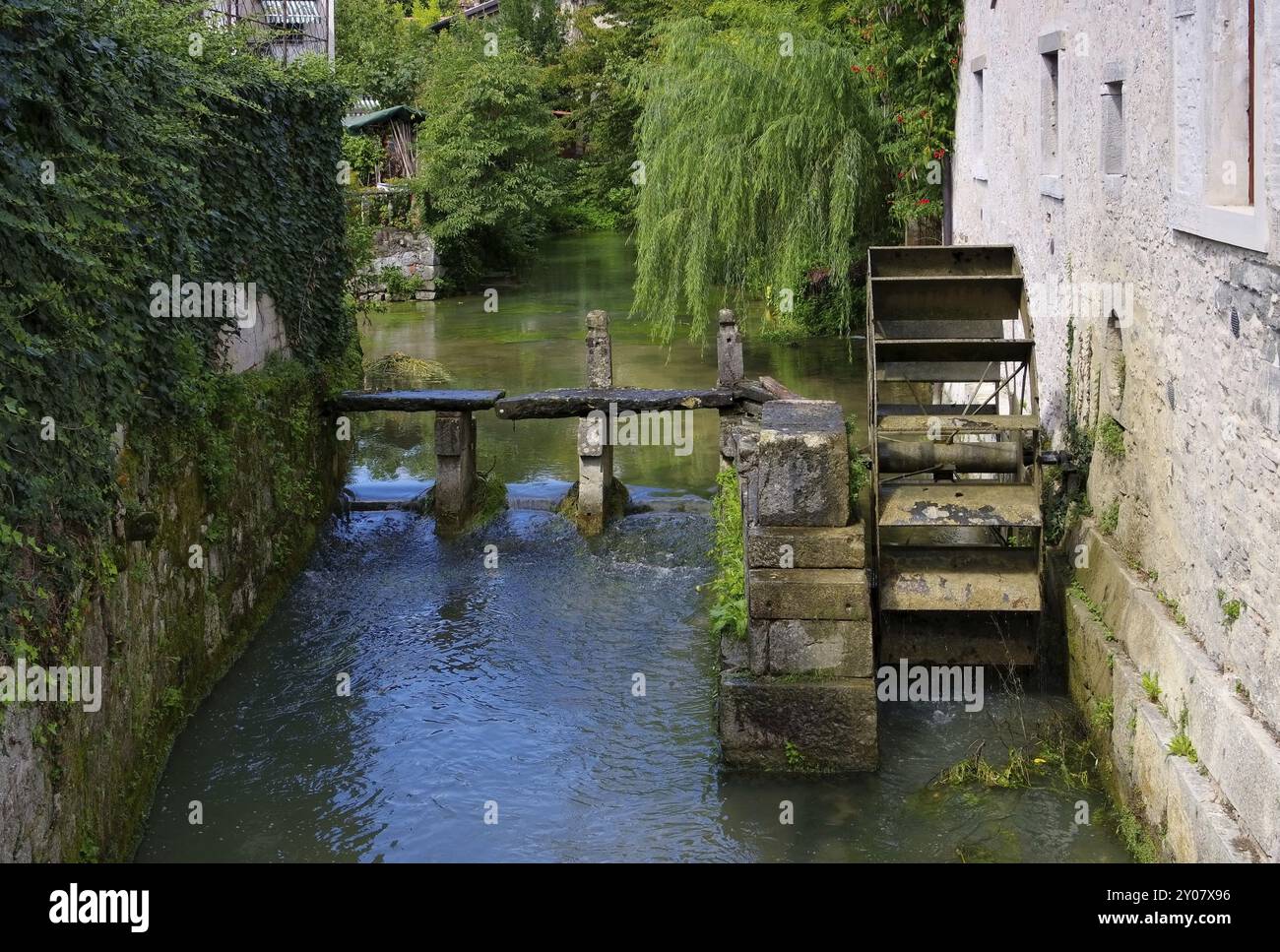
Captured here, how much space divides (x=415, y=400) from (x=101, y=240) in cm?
601

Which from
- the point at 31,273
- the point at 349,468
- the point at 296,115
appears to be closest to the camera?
the point at 31,273

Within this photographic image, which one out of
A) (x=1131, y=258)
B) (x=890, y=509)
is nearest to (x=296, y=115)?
(x=890, y=509)

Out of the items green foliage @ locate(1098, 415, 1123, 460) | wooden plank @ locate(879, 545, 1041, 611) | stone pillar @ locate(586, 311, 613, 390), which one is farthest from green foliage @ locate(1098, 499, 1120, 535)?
stone pillar @ locate(586, 311, 613, 390)

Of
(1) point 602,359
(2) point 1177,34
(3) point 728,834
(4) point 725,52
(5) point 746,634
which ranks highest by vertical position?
(4) point 725,52

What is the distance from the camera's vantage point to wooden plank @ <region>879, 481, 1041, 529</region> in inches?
322

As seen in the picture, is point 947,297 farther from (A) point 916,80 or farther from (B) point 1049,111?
(A) point 916,80

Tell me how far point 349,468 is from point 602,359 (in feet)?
10.9

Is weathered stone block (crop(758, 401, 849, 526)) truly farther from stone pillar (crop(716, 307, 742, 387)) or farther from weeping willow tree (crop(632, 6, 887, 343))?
weeping willow tree (crop(632, 6, 887, 343))

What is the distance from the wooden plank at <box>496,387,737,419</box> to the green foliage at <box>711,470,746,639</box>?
224 cm

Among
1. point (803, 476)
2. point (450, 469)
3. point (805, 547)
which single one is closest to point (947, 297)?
point (803, 476)

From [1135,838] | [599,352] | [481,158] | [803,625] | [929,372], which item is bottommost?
[1135,838]

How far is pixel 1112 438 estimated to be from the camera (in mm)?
7988

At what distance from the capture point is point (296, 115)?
1092cm

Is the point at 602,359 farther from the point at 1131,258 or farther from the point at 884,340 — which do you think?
the point at 1131,258
